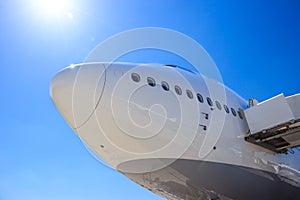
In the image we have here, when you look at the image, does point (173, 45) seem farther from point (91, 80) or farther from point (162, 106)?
point (91, 80)

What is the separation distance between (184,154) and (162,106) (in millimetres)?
1107

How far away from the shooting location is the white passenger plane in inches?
216

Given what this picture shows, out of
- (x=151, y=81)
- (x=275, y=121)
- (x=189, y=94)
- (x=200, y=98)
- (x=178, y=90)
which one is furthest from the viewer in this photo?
(x=275, y=121)

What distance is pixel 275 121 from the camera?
7355mm

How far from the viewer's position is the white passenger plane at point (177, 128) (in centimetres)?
548

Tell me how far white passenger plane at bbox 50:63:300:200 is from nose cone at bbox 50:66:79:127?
17mm

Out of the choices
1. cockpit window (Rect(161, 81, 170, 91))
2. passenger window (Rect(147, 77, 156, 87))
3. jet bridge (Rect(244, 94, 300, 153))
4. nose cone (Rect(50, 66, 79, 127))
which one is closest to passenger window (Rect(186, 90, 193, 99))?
cockpit window (Rect(161, 81, 170, 91))

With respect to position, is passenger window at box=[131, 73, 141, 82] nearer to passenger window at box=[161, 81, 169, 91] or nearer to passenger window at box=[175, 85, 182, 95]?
passenger window at box=[161, 81, 169, 91]

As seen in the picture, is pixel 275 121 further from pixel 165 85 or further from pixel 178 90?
pixel 165 85

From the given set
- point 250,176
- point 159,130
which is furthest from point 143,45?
point 250,176

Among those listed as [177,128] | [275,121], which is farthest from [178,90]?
[275,121]

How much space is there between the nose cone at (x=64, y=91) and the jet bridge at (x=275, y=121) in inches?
179

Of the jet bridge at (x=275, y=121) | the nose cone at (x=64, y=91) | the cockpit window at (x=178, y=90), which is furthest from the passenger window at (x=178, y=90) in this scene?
the jet bridge at (x=275, y=121)

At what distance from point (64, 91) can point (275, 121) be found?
495 cm
